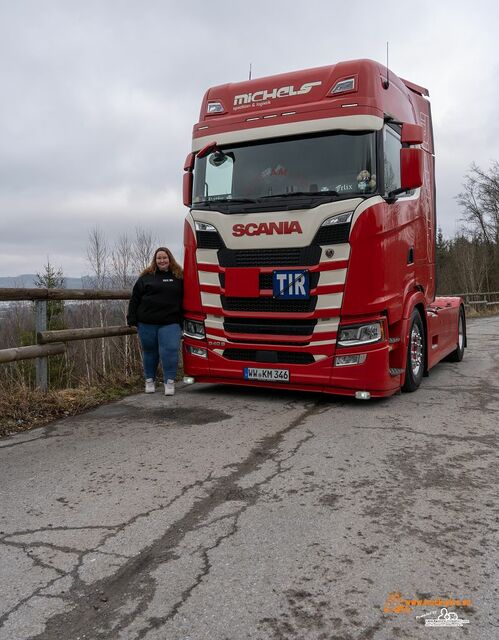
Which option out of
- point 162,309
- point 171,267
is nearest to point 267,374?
point 162,309

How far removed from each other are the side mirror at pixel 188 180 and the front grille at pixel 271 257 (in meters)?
1.06

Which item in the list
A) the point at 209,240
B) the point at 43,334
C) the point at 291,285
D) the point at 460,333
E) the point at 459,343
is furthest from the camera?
the point at 460,333

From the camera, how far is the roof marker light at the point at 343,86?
5930 mm

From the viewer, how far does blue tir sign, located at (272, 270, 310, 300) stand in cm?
584

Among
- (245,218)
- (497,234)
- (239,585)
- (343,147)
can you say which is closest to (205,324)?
(245,218)

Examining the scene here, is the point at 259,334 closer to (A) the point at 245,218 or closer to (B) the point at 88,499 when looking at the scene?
(A) the point at 245,218

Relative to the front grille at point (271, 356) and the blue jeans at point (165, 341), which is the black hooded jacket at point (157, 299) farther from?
the front grille at point (271, 356)

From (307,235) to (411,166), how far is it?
4.64ft

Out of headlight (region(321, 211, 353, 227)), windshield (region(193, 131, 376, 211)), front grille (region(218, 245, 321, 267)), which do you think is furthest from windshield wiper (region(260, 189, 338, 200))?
front grille (region(218, 245, 321, 267))

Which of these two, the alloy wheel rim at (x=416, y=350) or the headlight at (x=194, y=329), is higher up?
the headlight at (x=194, y=329)

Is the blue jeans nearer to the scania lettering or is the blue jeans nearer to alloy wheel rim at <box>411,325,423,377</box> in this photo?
the scania lettering

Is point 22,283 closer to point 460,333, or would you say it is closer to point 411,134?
point 411,134

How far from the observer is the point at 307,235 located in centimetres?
580

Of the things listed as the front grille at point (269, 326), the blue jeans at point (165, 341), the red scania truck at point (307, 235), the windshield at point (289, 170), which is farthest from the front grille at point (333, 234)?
the blue jeans at point (165, 341)
